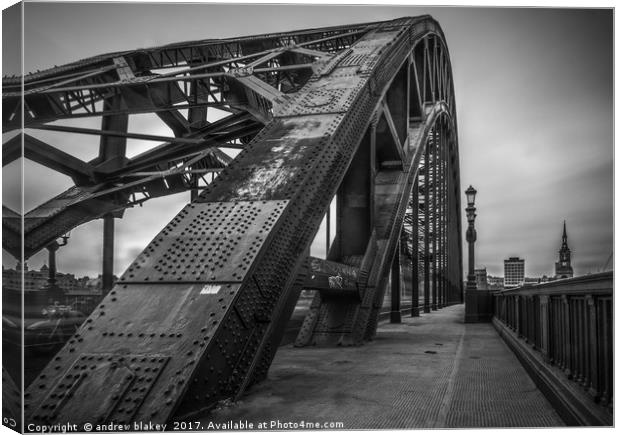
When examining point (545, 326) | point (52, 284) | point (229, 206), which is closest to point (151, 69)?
point (52, 284)

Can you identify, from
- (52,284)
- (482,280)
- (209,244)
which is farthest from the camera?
Result: (482,280)

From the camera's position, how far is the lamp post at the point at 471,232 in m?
19.0

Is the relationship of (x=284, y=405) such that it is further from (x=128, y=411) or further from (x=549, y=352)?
(x=549, y=352)

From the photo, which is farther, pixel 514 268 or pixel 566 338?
pixel 514 268

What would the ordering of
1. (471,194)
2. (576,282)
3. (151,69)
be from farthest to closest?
(471,194)
(151,69)
(576,282)

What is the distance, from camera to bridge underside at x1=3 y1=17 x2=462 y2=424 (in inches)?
197

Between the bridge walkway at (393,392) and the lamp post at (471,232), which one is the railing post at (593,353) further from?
the lamp post at (471,232)

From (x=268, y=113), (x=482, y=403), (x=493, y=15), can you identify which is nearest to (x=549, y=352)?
(x=482, y=403)

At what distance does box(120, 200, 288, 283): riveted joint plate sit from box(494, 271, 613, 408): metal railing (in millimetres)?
2915

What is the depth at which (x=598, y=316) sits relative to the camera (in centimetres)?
474

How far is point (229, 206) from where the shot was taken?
6711mm

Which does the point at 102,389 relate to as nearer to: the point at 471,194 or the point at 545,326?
the point at 545,326

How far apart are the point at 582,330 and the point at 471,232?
48.5ft

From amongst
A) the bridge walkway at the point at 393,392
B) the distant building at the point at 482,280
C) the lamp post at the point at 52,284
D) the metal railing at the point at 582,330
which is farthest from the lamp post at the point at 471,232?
the lamp post at the point at 52,284
